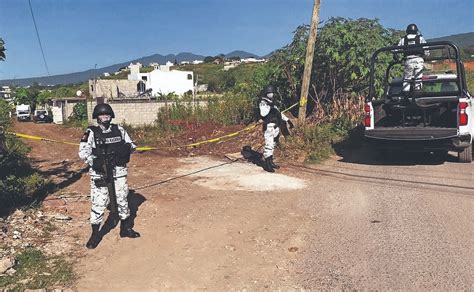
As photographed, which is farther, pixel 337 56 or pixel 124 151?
pixel 337 56

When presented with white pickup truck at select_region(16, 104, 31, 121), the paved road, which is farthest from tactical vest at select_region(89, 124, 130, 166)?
white pickup truck at select_region(16, 104, 31, 121)

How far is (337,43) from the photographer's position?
1150 centimetres

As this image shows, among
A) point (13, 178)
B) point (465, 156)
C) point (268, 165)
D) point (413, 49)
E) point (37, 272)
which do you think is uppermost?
point (413, 49)

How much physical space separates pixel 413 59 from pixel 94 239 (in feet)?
22.6

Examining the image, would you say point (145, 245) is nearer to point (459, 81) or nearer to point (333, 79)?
point (459, 81)

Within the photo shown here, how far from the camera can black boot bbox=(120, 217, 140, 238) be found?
530 centimetres

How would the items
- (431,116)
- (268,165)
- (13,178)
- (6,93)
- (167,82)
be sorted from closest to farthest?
1. (13,178)
2. (6,93)
3. (431,116)
4. (268,165)
5. (167,82)

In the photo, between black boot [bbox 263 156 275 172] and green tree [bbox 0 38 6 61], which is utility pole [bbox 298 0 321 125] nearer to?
black boot [bbox 263 156 275 172]

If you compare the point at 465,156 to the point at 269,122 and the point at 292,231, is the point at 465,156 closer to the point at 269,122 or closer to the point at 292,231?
the point at 269,122

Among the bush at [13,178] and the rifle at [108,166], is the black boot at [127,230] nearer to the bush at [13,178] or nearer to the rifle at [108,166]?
the rifle at [108,166]

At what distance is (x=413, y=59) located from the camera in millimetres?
8758

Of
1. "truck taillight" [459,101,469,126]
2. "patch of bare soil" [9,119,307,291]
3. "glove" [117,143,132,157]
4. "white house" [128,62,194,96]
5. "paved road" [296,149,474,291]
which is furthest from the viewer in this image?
"white house" [128,62,194,96]

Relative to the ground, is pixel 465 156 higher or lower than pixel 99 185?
lower

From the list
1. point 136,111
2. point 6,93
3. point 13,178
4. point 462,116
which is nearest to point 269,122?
point 462,116
